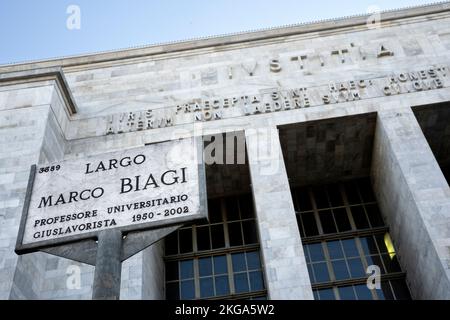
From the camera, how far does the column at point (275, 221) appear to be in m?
13.1

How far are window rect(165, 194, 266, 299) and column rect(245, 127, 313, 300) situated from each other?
2.70 metres

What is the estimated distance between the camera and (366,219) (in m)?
17.9

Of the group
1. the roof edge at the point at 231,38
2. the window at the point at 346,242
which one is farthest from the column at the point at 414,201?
the roof edge at the point at 231,38

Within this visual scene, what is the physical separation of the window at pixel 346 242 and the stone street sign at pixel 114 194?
11253 millimetres

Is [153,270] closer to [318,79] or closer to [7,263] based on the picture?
[7,263]

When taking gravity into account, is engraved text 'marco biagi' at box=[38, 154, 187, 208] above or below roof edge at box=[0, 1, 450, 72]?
below

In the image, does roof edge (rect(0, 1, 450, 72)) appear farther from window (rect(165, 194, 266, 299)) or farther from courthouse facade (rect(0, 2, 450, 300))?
window (rect(165, 194, 266, 299))

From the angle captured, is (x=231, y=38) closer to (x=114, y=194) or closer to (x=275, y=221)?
(x=275, y=221)

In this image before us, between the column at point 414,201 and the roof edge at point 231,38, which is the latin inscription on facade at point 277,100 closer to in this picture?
the column at point 414,201

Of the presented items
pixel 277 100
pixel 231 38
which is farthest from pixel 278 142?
pixel 231 38

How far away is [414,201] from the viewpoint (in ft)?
47.8

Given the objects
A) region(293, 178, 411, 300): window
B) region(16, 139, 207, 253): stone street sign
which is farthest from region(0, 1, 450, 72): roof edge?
region(16, 139, 207, 253): stone street sign

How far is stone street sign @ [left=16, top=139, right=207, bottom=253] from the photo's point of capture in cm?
539
